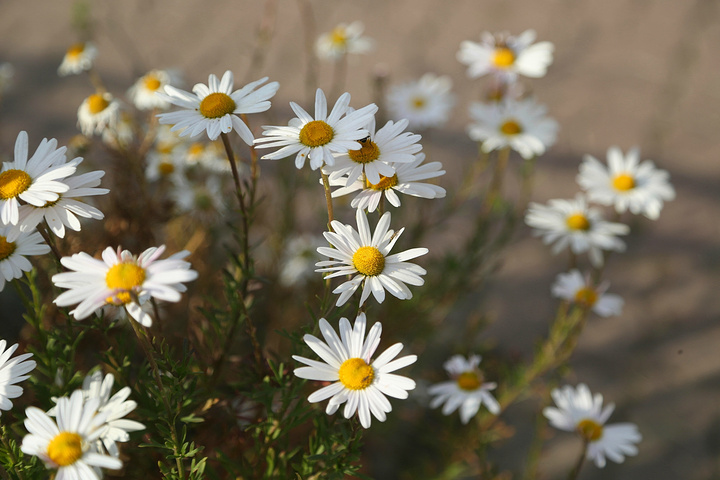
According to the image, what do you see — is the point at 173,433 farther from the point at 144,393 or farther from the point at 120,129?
the point at 120,129

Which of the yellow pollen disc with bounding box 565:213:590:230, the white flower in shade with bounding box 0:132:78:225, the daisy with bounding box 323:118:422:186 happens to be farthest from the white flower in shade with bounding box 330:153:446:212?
the yellow pollen disc with bounding box 565:213:590:230

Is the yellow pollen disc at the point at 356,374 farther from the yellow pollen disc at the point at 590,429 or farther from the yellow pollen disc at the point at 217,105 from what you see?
the yellow pollen disc at the point at 590,429

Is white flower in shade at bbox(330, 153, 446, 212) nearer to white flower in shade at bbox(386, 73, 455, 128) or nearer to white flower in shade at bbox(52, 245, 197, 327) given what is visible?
white flower in shade at bbox(52, 245, 197, 327)

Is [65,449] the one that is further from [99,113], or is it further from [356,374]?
[99,113]

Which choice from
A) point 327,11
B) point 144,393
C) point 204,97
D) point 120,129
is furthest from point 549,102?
point 144,393

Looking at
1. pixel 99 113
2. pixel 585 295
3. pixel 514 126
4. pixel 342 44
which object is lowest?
pixel 585 295

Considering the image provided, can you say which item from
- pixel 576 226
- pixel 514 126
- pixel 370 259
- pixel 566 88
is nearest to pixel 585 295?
pixel 576 226
